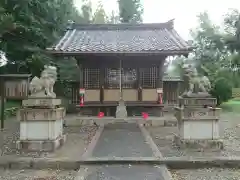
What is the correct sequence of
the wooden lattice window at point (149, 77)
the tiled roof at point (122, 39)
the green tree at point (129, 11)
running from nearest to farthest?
the tiled roof at point (122, 39)
the wooden lattice window at point (149, 77)
the green tree at point (129, 11)

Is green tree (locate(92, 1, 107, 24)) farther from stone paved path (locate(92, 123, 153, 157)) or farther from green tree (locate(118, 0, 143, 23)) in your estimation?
stone paved path (locate(92, 123, 153, 157))

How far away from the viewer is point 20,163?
6.68m

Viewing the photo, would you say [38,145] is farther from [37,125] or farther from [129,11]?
[129,11]

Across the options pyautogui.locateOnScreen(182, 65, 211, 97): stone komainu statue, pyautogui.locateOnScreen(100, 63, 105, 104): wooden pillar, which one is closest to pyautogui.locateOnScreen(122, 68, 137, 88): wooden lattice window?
pyautogui.locateOnScreen(100, 63, 105, 104): wooden pillar

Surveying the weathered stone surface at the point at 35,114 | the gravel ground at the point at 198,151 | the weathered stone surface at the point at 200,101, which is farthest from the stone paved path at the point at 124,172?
the weathered stone surface at the point at 200,101

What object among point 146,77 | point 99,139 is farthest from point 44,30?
point 99,139

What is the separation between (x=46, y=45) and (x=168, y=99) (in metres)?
9.21

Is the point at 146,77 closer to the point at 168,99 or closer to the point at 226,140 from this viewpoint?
the point at 168,99

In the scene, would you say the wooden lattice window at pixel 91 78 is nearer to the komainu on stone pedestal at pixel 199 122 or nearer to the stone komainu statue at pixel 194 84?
the stone komainu statue at pixel 194 84

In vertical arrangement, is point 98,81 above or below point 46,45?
below

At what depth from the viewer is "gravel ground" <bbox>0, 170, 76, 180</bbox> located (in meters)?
5.95

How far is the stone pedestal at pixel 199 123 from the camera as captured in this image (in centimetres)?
799

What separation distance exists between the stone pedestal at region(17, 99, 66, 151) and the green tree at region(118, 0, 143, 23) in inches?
1074

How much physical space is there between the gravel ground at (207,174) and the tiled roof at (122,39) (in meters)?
8.27
